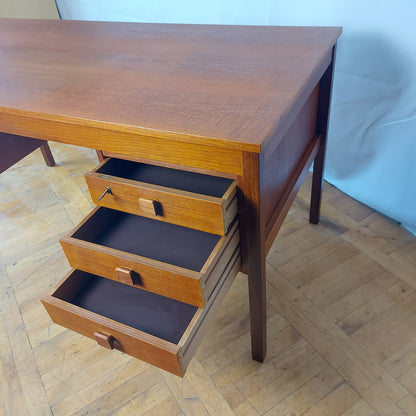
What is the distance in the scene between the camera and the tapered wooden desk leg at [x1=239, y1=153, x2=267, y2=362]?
64 cm

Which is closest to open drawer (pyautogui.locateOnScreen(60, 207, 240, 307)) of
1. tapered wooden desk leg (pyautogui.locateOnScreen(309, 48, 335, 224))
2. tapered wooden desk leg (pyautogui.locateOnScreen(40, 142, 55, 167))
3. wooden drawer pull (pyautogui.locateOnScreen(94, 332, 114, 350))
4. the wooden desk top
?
wooden drawer pull (pyautogui.locateOnScreen(94, 332, 114, 350))

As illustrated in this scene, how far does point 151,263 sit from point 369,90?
0.98 m

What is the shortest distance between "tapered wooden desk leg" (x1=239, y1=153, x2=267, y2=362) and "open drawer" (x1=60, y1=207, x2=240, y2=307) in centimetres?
3

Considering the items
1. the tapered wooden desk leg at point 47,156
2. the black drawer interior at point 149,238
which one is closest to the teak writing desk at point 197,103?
the black drawer interior at point 149,238

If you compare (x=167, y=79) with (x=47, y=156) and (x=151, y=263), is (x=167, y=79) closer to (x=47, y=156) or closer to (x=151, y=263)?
(x=151, y=263)

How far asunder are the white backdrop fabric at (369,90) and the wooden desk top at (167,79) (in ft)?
0.78

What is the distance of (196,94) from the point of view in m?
0.74

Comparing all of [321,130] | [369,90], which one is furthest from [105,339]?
[369,90]

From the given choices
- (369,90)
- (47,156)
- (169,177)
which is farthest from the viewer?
(47,156)

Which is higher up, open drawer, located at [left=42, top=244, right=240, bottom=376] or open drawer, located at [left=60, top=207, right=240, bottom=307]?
open drawer, located at [left=60, top=207, right=240, bottom=307]

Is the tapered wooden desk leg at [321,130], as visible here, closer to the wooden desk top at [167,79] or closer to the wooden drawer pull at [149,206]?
the wooden desk top at [167,79]

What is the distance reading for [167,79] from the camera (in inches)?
32.4

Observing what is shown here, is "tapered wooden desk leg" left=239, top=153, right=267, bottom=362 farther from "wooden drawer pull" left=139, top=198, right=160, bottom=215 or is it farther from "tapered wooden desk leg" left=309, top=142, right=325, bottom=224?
"tapered wooden desk leg" left=309, top=142, right=325, bottom=224

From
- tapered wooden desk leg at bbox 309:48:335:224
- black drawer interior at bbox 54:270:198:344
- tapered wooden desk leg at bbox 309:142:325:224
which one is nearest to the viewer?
black drawer interior at bbox 54:270:198:344
